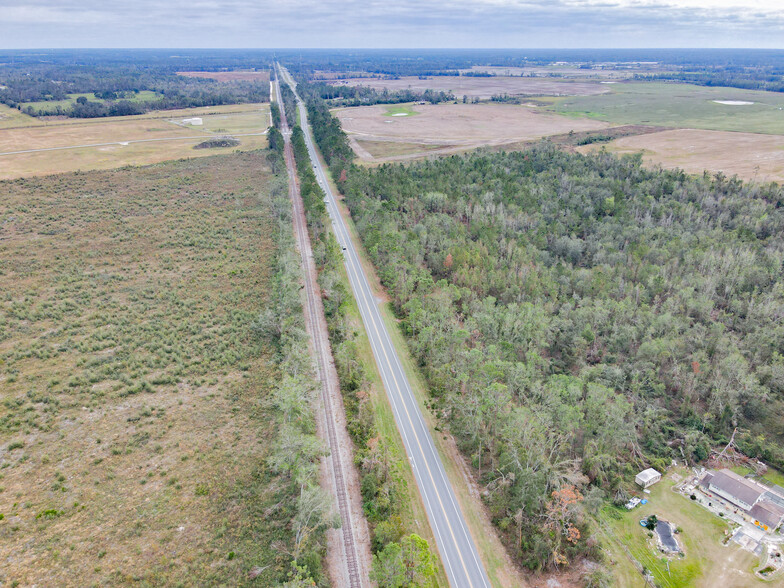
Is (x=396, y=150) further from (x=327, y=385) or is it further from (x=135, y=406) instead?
(x=135, y=406)

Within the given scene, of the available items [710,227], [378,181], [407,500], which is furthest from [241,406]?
[710,227]

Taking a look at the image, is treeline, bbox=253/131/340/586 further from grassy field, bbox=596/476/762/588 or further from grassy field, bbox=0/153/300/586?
grassy field, bbox=596/476/762/588

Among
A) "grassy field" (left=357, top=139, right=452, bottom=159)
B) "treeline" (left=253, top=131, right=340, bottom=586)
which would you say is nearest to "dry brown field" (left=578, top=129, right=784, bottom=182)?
"grassy field" (left=357, top=139, right=452, bottom=159)

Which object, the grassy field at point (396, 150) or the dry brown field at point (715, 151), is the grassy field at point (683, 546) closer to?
the dry brown field at point (715, 151)

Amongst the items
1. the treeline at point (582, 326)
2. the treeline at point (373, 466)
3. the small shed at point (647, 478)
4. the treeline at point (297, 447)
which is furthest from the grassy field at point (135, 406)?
the small shed at point (647, 478)

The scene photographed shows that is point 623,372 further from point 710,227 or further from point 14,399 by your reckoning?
point 14,399

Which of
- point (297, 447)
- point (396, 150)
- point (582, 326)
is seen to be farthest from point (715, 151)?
point (297, 447)
